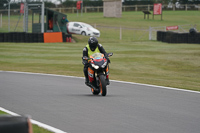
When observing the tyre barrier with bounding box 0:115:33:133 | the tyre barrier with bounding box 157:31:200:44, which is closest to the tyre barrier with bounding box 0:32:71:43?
the tyre barrier with bounding box 157:31:200:44

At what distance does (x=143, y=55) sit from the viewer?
25.5 metres

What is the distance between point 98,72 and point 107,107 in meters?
1.92

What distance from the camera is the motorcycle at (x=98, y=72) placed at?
1035 cm

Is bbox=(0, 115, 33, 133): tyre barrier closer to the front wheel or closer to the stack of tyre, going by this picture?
the front wheel

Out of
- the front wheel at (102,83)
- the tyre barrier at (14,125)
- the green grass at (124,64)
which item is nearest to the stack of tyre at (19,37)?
the green grass at (124,64)

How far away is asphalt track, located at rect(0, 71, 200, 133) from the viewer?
22.3ft

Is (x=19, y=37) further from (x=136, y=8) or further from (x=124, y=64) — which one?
(x=136, y=8)

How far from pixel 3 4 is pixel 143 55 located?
2167 centimetres

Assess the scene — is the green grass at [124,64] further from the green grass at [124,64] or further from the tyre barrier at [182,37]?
the tyre barrier at [182,37]

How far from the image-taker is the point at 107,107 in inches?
344

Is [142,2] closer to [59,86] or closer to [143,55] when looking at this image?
[143,55]

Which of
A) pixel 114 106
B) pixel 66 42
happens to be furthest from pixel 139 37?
pixel 114 106

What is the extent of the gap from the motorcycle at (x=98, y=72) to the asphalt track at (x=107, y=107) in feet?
0.83

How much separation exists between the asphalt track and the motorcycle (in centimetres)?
25
